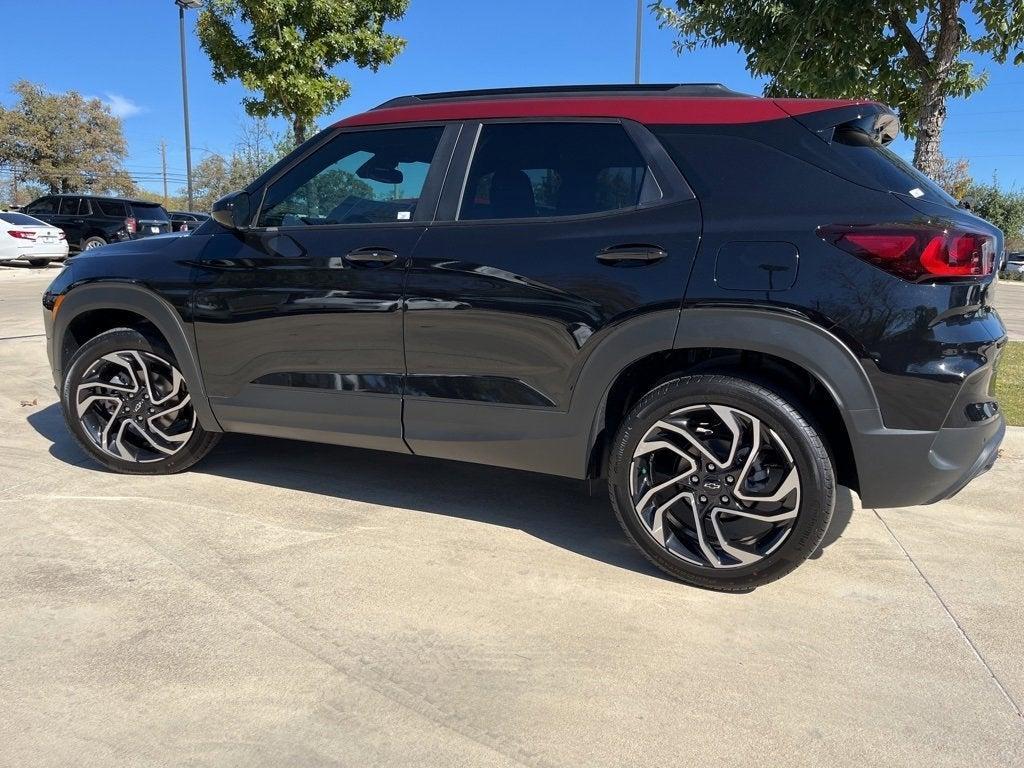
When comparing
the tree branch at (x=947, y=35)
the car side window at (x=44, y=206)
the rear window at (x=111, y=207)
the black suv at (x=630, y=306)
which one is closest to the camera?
the black suv at (x=630, y=306)

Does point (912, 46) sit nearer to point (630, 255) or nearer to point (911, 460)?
point (630, 255)

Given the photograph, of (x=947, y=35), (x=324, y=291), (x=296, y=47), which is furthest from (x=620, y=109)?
(x=296, y=47)

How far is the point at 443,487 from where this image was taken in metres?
4.07

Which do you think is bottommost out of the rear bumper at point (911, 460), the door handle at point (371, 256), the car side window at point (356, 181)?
the rear bumper at point (911, 460)

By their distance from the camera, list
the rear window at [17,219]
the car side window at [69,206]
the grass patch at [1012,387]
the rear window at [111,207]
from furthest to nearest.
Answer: the car side window at [69,206], the rear window at [111,207], the rear window at [17,219], the grass patch at [1012,387]

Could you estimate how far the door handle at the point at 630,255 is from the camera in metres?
2.85

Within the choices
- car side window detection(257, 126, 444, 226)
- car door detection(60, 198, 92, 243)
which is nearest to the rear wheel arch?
car side window detection(257, 126, 444, 226)

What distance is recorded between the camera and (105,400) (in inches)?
160

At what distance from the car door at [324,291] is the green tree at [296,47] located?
1080cm

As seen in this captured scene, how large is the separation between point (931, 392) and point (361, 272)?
2207 mm

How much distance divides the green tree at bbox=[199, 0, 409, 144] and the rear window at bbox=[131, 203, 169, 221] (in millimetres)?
7696

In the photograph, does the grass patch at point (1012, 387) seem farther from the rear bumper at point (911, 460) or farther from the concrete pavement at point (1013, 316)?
the rear bumper at point (911, 460)

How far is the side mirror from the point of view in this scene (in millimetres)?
3561

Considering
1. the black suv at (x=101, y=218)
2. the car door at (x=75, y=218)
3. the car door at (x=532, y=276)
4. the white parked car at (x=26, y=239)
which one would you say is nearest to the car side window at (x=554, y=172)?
the car door at (x=532, y=276)
